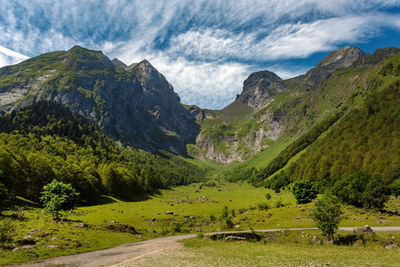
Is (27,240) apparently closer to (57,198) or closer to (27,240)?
(27,240)

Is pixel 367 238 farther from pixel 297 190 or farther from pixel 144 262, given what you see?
pixel 297 190

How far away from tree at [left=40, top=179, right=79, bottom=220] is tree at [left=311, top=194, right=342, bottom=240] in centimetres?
6122

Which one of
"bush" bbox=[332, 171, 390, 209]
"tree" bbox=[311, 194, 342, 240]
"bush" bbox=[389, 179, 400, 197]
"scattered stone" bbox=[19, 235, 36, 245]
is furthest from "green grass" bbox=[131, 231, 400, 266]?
"bush" bbox=[389, 179, 400, 197]

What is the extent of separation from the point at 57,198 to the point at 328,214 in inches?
2522

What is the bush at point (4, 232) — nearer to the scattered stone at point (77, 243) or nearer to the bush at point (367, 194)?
the scattered stone at point (77, 243)

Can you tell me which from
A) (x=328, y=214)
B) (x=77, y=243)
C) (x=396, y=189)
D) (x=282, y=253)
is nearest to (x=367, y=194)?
(x=396, y=189)

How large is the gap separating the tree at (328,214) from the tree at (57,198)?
201ft

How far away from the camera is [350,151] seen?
559ft

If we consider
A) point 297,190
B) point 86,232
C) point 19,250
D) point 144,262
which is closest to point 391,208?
point 297,190

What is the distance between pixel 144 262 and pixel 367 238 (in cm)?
4696

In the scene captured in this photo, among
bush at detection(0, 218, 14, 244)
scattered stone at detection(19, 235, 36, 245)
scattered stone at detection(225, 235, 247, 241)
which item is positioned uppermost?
bush at detection(0, 218, 14, 244)

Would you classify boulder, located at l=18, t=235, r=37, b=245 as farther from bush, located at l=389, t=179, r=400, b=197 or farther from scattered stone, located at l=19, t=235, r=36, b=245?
bush, located at l=389, t=179, r=400, b=197

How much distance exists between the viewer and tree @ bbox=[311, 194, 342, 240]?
4488 cm

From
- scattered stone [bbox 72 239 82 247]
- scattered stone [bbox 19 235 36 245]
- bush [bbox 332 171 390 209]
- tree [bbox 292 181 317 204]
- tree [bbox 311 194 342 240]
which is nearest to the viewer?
scattered stone [bbox 19 235 36 245]
